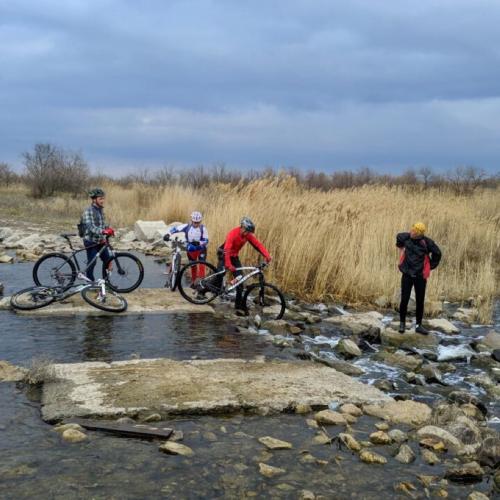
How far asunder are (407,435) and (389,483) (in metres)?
0.88

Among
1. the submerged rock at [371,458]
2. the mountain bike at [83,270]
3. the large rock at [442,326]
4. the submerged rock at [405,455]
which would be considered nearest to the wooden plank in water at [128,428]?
the submerged rock at [371,458]

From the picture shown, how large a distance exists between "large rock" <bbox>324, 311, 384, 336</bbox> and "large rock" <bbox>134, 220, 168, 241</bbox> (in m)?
9.99

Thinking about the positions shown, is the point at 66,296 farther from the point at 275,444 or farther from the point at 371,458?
the point at 371,458

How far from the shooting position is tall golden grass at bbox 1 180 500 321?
11.6 meters

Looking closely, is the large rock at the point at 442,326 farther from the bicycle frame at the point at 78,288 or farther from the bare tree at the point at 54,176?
the bare tree at the point at 54,176

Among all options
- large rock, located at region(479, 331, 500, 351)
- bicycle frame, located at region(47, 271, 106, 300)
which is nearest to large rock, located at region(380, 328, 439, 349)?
large rock, located at region(479, 331, 500, 351)

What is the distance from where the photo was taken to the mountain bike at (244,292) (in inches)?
381

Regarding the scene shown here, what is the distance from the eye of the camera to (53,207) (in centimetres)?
3048

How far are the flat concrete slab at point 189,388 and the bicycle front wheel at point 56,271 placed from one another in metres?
3.52

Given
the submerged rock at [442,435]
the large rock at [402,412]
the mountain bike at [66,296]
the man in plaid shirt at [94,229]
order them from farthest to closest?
the man in plaid shirt at [94,229]
the mountain bike at [66,296]
the large rock at [402,412]
the submerged rock at [442,435]

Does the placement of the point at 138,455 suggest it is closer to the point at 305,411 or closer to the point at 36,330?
the point at 305,411

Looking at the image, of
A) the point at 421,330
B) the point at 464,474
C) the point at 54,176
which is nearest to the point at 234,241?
the point at 421,330

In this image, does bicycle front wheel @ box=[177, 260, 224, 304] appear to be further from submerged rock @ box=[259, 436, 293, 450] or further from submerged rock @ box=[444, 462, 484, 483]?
submerged rock @ box=[444, 462, 484, 483]

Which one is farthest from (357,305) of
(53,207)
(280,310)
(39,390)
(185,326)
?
(53,207)
